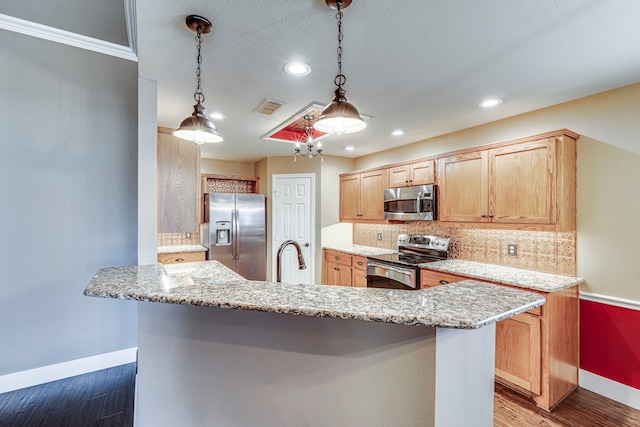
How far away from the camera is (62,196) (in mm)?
2225

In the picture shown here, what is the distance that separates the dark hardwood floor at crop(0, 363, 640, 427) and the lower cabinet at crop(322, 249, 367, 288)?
6.46 feet

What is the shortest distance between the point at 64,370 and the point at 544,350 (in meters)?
3.73

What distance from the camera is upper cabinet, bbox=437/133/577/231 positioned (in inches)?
92.6

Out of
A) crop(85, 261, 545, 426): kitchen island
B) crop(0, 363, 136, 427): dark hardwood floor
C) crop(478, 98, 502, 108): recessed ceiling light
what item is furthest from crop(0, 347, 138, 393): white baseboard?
crop(478, 98, 502, 108): recessed ceiling light

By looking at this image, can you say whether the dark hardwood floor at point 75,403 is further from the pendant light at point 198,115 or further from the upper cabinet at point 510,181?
the upper cabinet at point 510,181

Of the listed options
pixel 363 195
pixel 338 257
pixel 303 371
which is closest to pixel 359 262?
pixel 338 257

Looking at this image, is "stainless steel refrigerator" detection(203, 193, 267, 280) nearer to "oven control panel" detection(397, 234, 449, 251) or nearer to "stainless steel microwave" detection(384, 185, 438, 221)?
"stainless steel microwave" detection(384, 185, 438, 221)

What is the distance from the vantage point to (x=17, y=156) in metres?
2.10

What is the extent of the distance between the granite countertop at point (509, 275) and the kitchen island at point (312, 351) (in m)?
1.43

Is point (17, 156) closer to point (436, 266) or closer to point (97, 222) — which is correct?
point (97, 222)

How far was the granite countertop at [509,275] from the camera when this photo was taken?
2.22 m

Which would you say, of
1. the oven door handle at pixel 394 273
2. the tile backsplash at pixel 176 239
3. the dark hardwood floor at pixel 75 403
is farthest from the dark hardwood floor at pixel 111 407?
the tile backsplash at pixel 176 239

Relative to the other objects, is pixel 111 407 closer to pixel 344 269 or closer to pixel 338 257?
pixel 344 269

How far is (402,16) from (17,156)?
2.84 m
